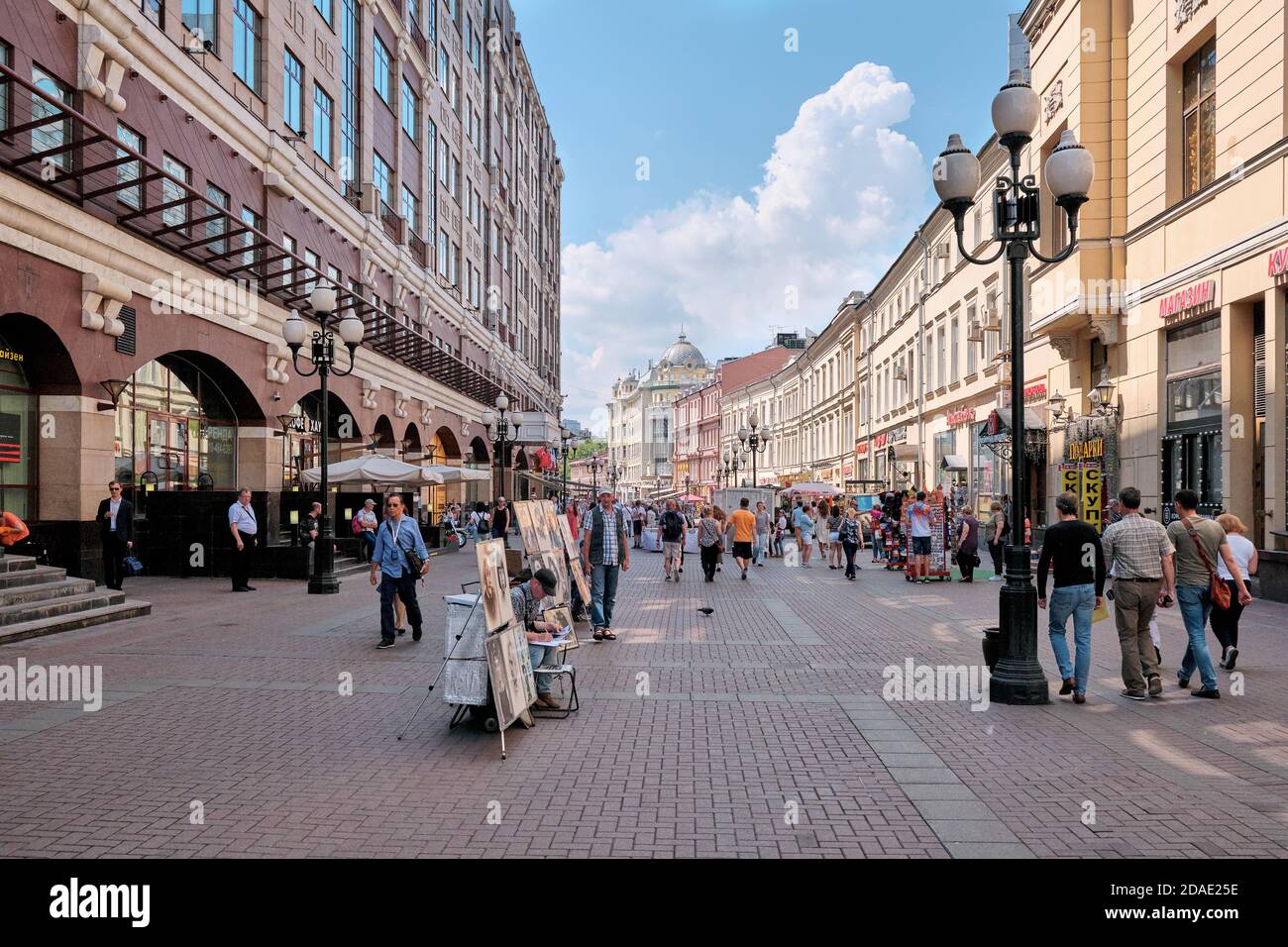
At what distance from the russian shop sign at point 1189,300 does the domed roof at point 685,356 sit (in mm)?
114816

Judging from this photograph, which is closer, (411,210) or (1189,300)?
(1189,300)

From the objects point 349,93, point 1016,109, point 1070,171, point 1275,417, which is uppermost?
point 349,93

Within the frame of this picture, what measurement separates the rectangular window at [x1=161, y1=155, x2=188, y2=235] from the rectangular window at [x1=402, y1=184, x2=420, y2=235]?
15.6 metres

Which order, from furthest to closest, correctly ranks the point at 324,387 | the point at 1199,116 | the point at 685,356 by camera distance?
1. the point at 685,356
2. the point at 1199,116
3. the point at 324,387

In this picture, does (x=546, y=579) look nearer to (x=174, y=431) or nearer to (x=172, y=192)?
(x=172, y=192)

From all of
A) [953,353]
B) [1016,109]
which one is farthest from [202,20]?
[953,353]

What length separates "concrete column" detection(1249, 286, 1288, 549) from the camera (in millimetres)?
14641

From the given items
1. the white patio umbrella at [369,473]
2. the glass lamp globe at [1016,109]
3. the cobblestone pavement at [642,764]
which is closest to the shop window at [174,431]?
the white patio umbrella at [369,473]

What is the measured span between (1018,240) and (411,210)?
30.3 metres

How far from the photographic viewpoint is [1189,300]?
17.0 metres

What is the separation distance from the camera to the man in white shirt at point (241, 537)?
1612 centimetres

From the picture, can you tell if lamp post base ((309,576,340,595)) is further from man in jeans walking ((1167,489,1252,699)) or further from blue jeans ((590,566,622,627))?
man in jeans walking ((1167,489,1252,699))

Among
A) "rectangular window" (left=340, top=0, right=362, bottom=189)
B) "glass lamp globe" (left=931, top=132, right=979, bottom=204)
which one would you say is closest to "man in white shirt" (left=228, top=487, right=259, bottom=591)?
"glass lamp globe" (left=931, top=132, right=979, bottom=204)
